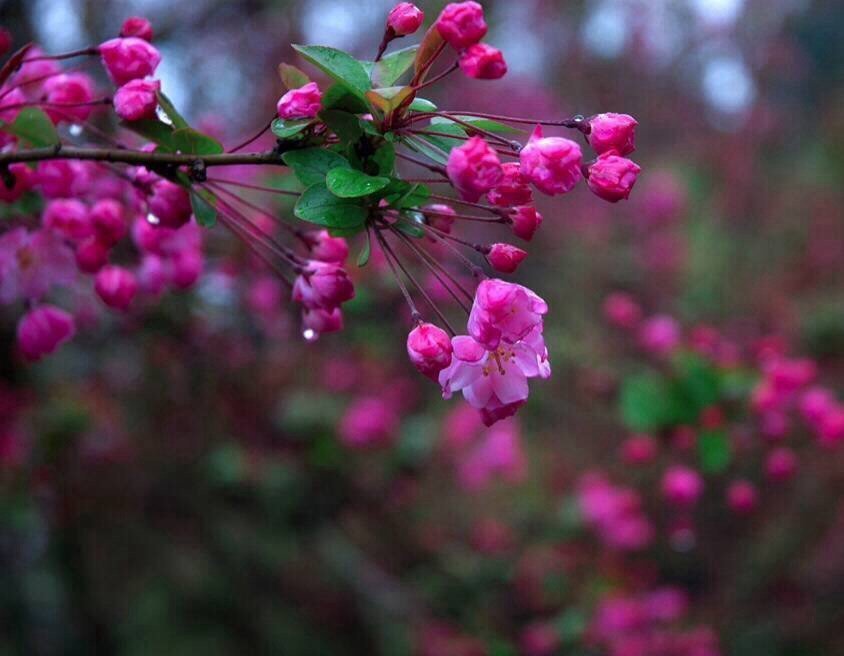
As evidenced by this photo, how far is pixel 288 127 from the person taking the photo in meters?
0.86

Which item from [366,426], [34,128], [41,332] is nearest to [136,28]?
[34,128]

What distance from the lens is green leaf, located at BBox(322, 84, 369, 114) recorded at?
2.73 ft

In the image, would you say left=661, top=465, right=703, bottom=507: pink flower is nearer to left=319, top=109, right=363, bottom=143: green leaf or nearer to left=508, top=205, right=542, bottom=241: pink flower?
left=508, top=205, right=542, bottom=241: pink flower

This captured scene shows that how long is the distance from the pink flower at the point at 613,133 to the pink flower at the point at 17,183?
602 mm

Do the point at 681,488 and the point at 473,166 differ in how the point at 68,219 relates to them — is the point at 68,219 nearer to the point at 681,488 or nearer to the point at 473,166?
the point at 473,166

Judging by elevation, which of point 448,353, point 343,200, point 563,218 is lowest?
point 563,218

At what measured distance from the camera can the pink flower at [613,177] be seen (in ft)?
2.72

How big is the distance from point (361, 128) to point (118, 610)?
155 inches

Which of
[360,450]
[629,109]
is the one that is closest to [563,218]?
[629,109]

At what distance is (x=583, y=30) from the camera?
6688 mm

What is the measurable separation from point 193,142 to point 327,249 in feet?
0.70

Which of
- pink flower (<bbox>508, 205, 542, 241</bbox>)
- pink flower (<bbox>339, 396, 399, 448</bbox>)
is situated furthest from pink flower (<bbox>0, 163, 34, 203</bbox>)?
pink flower (<bbox>339, 396, 399, 448</bbox>)

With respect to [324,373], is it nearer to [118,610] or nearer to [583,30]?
[118,610]

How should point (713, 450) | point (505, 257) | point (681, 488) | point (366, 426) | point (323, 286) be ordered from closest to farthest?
point (505, 257) < point (323, 286) < point (713, 450) < point (681, 488) < point (366, 426)
